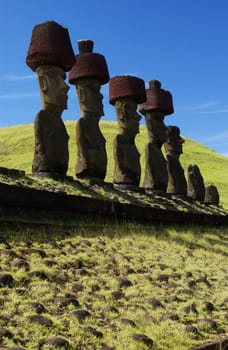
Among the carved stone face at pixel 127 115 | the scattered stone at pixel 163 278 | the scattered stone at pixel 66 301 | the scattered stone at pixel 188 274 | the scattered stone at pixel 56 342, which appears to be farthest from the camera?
the carved stone face at pixel 127 115

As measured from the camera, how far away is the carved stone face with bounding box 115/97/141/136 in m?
11.0

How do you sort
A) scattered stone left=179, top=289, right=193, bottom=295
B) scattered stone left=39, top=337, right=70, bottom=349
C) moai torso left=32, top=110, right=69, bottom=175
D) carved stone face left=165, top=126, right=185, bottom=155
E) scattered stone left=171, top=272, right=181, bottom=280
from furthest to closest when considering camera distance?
carved stone face left=165, top=126, right=185, bottom=155 < moai torso left=32, top=110, right=69, bottom=175 < scattered stone left=171, top=272, right=181, bottom=280 < scattered stone left=179, top=289, right=193, bottom=295 < scattered stone left=39, top=337, right=70, bottom=349

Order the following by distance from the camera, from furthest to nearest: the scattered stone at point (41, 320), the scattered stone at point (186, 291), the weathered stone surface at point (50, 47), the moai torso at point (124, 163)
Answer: the moai torso at point (124, 163), the weathered stone surface at point (50, 47), the scattered stone at point (186, 291), the scattered stone at point (41, 320)

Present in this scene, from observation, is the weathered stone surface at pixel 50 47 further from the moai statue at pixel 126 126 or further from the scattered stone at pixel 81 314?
the scattered stone at pixel 81 314

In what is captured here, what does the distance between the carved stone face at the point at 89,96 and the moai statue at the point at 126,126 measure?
1.10 m

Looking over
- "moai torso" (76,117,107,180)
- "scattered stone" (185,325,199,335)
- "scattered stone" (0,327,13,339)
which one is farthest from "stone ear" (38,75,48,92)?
"scattered stone" (0,327,13,339)

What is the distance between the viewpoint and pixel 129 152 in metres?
10.8

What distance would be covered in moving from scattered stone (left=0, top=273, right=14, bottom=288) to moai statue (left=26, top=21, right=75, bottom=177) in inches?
197

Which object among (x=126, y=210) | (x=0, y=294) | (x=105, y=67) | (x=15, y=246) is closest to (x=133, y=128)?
(x=105, y=67)

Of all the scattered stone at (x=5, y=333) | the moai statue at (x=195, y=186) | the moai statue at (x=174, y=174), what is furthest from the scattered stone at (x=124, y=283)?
the moai statue at (x=195, y=186)

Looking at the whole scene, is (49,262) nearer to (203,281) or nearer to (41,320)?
(41,320)

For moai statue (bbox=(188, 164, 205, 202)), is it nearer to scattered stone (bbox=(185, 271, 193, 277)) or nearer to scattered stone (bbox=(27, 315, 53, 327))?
scattered stone (bbox=(185, 271, 193, 277))

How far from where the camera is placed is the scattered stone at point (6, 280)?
315 cm

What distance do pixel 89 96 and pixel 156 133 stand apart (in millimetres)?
3179
